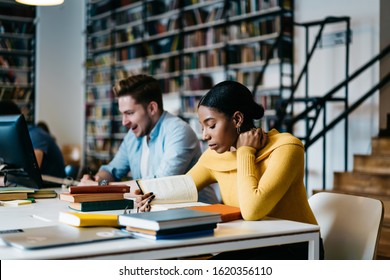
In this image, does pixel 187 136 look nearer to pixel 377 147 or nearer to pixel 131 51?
pixel 377 147

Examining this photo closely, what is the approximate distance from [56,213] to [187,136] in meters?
1.03

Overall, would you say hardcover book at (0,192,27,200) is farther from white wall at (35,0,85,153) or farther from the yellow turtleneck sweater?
white wall at (35,0,85,153)

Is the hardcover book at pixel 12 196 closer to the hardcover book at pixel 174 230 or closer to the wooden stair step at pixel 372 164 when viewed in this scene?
the hardcover book at pixel 174 230

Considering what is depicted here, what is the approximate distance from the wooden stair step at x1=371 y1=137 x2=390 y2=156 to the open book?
10.5ft

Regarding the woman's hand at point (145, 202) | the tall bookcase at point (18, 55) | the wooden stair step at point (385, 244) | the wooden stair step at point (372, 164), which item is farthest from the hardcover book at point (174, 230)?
the tall bookcase at point (18, 55)

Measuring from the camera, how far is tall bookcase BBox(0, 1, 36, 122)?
28.3 feet

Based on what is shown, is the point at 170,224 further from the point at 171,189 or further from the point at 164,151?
the point at 164,151

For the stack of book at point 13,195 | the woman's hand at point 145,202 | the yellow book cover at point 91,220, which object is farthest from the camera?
the stack of book at point 13,195

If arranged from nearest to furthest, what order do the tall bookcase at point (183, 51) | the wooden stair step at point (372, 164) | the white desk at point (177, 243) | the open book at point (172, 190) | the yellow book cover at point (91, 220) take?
the white desk at point (177, 243)
the yellow book cover at point (91, 220)
the open book at point (172, 190)
the wooden stair step at point (372, 164)
the tall bookcase at point (183, 51)

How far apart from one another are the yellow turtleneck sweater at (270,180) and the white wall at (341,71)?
11.8 feet

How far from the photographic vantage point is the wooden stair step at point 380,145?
4963 mm

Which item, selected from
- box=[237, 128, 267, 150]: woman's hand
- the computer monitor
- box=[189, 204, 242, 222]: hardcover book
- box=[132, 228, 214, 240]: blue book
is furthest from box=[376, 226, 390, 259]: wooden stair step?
box=[132, 228, 214, 240]: blue book

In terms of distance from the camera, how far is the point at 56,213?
1939 millimetres
